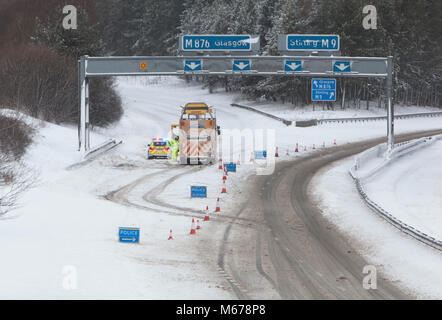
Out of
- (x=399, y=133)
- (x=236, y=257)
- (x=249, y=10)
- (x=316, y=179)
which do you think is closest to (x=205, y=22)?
(x=249, y=10)

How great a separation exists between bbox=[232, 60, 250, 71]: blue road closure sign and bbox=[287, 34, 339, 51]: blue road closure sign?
262cm

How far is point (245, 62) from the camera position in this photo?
35594 millimetres

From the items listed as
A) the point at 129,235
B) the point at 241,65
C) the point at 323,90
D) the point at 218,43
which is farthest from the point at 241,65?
the point at 129,235

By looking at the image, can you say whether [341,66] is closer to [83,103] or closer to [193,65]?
[193,65]

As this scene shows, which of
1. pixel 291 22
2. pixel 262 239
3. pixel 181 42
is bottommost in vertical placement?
pixel 262 239

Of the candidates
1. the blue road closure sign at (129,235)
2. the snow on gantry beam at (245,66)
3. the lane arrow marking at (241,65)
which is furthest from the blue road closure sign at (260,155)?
the blue road closure sign at (129,235)

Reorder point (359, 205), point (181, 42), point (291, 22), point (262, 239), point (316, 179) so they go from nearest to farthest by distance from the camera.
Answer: point (262, 239), point (359, 205), point (316, 179), point (181, 42), point (291, 22)

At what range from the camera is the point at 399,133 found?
54969 millimetres

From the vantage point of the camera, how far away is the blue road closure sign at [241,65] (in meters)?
35.6

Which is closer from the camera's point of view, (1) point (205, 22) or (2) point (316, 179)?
(2) point (316, 179)

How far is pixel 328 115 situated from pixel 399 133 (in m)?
11.8
